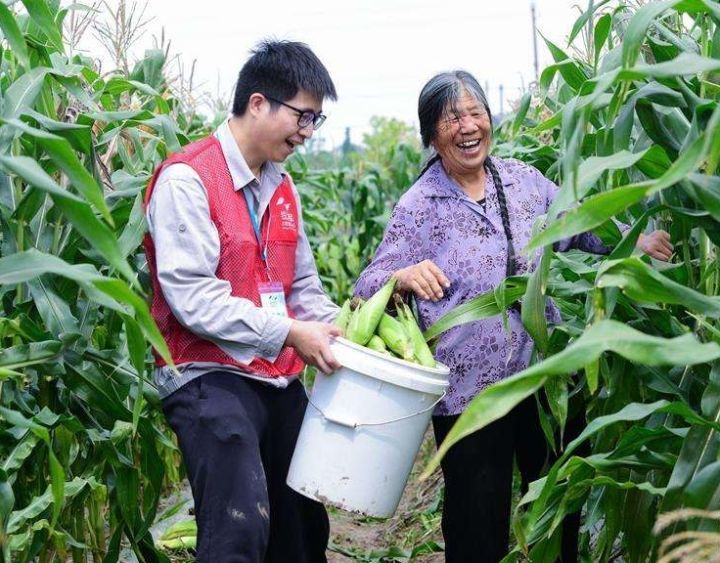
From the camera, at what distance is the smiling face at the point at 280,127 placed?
3.14 m

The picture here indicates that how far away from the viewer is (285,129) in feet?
10.3

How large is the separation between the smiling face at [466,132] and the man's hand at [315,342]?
744 mm

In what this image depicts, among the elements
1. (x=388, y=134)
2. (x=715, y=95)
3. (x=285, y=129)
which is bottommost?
(x=388, y=134)

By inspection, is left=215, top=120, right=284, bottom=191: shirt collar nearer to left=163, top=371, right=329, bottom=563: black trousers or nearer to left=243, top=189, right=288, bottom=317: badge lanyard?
left=243, top=189, right=288, bottom=317: badge lanyard

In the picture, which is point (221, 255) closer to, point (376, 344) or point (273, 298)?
point (273, 298)

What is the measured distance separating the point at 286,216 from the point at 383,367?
0.64 metres

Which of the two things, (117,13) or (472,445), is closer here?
(472,445)

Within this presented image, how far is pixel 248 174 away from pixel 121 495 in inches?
40.7

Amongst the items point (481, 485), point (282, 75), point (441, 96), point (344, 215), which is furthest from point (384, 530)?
point (344, 215)

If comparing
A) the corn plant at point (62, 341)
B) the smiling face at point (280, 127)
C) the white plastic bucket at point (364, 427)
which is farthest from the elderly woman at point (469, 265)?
the corn plant at point (62, 341)

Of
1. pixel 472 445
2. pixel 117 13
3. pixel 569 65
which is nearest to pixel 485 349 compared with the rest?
pixel 472 445

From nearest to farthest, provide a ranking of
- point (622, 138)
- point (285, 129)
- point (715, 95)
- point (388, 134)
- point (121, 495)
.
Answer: point (622, 138) → point (715, 95) → point (285, 129) → point (121, 495) → point (388, 134)

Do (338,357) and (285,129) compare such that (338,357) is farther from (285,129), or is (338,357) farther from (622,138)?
(622,138)

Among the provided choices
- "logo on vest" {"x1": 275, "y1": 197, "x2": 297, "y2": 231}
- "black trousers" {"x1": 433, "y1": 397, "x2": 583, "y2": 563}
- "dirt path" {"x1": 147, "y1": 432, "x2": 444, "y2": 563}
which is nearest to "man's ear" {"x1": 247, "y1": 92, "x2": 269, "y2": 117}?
"logo on vest" {"x1": 275, "y1": 197, "x2": 297, "y2": 231}
